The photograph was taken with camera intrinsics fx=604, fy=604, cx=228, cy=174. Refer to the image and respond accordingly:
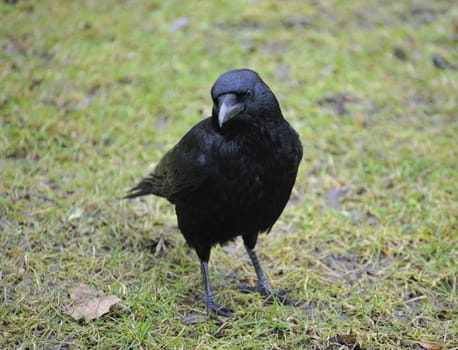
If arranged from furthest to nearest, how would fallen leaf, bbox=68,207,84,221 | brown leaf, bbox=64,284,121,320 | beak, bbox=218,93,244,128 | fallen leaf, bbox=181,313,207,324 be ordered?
fallen leaf, bbox=68,207,84,221, fallen leaf, bbox=181,313,207,324, brown leaf, bbox=64,284,121,320, beak, bbox=218,93,244,128

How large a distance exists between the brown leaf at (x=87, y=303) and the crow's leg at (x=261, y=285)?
0.92m

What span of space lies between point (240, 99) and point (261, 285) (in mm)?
1350

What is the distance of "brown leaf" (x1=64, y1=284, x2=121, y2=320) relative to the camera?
3.49 meters

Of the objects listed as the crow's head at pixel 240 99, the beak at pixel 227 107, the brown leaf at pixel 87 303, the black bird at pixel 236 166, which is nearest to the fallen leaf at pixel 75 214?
the brown leaf at pixel 87 303

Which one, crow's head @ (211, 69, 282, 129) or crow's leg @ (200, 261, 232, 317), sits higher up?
crow's head @ (211, 69, 282, 129)

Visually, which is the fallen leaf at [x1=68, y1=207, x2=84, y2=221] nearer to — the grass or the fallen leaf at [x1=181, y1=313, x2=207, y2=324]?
the grass

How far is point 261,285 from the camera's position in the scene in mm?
4000

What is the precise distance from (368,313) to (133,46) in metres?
4.51

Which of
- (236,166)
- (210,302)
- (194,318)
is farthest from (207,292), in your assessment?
(236,166)

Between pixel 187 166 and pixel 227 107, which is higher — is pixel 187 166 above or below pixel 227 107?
below

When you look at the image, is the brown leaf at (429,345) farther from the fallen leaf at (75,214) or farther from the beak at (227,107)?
the fallen leaf at (75,214)

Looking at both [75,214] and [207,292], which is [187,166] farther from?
[75,214]

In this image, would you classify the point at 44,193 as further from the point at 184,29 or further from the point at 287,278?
the point at 184,29

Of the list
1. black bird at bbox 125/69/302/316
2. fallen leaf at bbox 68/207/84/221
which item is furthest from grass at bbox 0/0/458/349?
black bird at bbox 125/69/302/316
